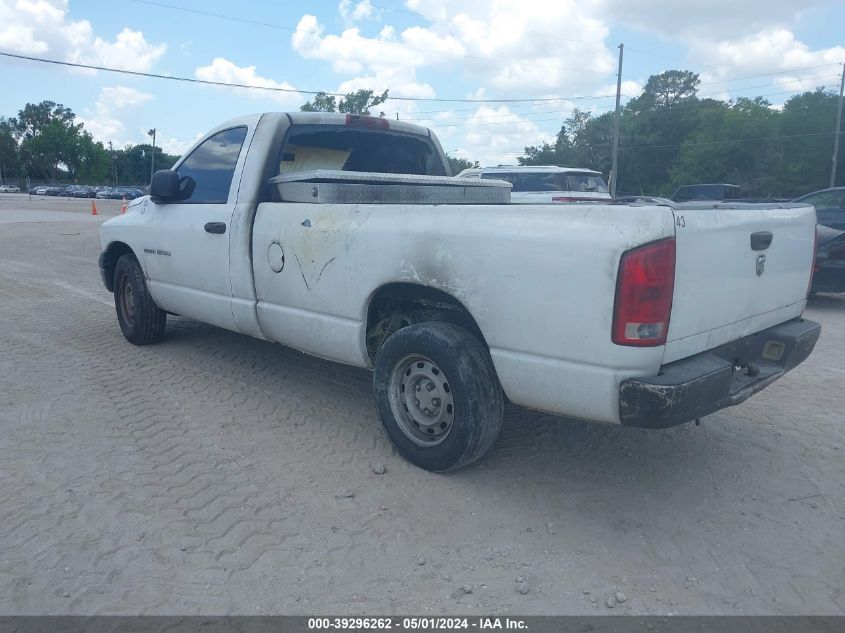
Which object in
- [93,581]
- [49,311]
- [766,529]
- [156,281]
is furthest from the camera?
[49,311]

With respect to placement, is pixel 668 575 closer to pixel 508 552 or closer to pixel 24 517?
pixel 508 552

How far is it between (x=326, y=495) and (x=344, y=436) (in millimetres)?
794

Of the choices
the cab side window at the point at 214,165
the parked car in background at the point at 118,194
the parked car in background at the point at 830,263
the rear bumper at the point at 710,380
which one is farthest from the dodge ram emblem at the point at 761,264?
the parked car in background at the point at 118,194

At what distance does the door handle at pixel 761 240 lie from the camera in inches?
134

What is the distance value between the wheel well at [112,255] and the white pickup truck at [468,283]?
3.37ft

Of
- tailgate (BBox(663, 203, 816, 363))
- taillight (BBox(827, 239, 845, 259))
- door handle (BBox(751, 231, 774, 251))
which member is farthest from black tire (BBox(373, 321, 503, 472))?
taillight (BBox(827, 239, 845, 259))

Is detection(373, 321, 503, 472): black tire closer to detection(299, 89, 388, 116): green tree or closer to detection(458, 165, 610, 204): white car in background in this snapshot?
detection(458, 165, 610, 204): white car in background

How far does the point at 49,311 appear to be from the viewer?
7.87 metres

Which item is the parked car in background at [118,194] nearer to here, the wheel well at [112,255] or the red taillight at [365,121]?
the wheel well at [112,255]

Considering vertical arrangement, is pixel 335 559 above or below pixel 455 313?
below

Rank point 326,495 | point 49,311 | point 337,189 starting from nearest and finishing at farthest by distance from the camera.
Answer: point 326,495 → point 337,189 → point 49,311

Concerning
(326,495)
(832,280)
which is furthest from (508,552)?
(832,280)

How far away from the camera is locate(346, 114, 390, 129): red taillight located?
17.2 feet

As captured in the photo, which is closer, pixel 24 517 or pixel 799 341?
pixel 24 517
